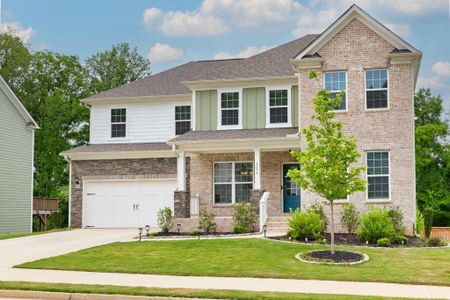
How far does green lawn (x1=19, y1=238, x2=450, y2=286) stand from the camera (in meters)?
13.1

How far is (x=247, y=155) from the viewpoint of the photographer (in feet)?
82.3

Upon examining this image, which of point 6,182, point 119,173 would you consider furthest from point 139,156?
point 6,182

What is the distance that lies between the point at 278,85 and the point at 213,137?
3.49 meters

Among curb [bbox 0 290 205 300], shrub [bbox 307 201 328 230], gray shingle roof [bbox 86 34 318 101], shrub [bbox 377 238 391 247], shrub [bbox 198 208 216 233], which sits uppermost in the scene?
gray shingle roof [bbox 86 34 318 101]

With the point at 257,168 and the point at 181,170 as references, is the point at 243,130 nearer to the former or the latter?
the point at 257,168

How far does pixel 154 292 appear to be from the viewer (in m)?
11.2

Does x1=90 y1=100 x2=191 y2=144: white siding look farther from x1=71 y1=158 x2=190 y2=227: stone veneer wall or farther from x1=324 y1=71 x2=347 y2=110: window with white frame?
x1=324 y1=71 x2=347 y2=110: window with white frame

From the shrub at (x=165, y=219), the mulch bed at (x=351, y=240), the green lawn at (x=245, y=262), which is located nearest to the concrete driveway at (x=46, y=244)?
the green lawn at (x=245, y=262)

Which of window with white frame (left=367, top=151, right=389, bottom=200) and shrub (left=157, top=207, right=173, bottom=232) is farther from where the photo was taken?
shrub (left=157, top=207, right=173, bottom=232)

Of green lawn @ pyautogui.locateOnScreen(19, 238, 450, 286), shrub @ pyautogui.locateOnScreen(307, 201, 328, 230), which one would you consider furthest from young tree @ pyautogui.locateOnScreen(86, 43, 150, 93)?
green lawn @ pyautogui.locateOnScreen(19, 238, 450, 286)

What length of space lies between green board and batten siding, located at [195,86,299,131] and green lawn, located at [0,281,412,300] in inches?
556

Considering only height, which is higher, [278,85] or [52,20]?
[52,20]

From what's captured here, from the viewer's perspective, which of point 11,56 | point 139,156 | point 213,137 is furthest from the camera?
point 11,56

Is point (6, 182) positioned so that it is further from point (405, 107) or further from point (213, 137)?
point (405, 107)
